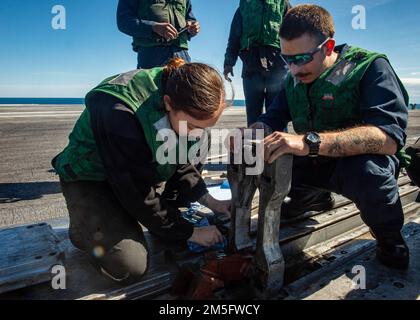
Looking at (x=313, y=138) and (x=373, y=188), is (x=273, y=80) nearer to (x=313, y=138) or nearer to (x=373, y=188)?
(x=313, y=138)

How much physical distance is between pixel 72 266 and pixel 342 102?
197 cm

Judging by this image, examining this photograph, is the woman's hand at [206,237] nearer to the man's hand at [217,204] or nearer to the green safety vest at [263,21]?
the man's hand at [217,204]

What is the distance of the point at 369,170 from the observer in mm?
1758

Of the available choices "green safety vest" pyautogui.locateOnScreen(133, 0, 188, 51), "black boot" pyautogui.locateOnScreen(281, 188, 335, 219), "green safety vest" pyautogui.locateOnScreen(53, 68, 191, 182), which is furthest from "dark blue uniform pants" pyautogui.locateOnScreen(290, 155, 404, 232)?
"green safety vest" pyautogui.locateOnScreen(133, 0, 188, 51)

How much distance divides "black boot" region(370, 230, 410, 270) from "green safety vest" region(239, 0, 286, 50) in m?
2.57

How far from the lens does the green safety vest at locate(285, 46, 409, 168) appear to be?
2.03 m

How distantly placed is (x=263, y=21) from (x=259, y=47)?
279 mm

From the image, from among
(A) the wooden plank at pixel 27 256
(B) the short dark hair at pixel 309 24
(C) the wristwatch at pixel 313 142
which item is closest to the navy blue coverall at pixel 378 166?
(C) the wristwatch at pixel 313 142

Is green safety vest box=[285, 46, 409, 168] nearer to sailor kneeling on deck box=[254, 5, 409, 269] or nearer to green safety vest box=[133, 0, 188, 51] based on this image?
sailor kneeling on deck box=[254, 5, 409, 269]

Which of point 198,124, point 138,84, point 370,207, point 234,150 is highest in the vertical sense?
point 138,84

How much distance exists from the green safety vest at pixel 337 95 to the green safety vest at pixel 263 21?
1.54 meters

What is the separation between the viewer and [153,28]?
129 inches
